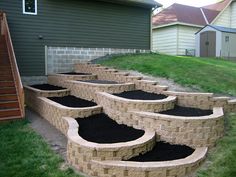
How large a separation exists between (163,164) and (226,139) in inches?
64.0

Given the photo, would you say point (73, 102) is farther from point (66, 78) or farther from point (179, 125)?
point (179, 125)

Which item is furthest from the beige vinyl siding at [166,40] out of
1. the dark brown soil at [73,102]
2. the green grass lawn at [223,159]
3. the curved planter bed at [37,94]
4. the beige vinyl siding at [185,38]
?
the green grass lawn at [223,159]

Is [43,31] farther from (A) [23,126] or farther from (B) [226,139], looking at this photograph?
(B) [226,139]

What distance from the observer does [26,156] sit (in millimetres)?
4969

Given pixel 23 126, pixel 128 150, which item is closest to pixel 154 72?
pixel 23 126

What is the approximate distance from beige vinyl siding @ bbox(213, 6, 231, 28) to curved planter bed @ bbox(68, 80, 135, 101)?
693 inches

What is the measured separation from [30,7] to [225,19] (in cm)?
1773

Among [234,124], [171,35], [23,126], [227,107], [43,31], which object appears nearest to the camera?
[234,124]

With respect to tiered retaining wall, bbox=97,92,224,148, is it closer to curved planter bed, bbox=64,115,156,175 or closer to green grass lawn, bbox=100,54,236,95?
curved planter bed, bbox=64,115,156,175

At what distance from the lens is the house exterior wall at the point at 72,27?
10.2 m

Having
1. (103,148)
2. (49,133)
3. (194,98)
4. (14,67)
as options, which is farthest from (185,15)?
(103,148)

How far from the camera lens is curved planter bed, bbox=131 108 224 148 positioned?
190 inches

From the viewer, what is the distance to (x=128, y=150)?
432 centimetres

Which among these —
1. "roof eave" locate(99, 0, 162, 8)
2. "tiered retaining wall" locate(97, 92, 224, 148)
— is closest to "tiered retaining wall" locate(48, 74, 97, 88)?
"tiered retaining wall" locate(97, 92, 224, 148)
